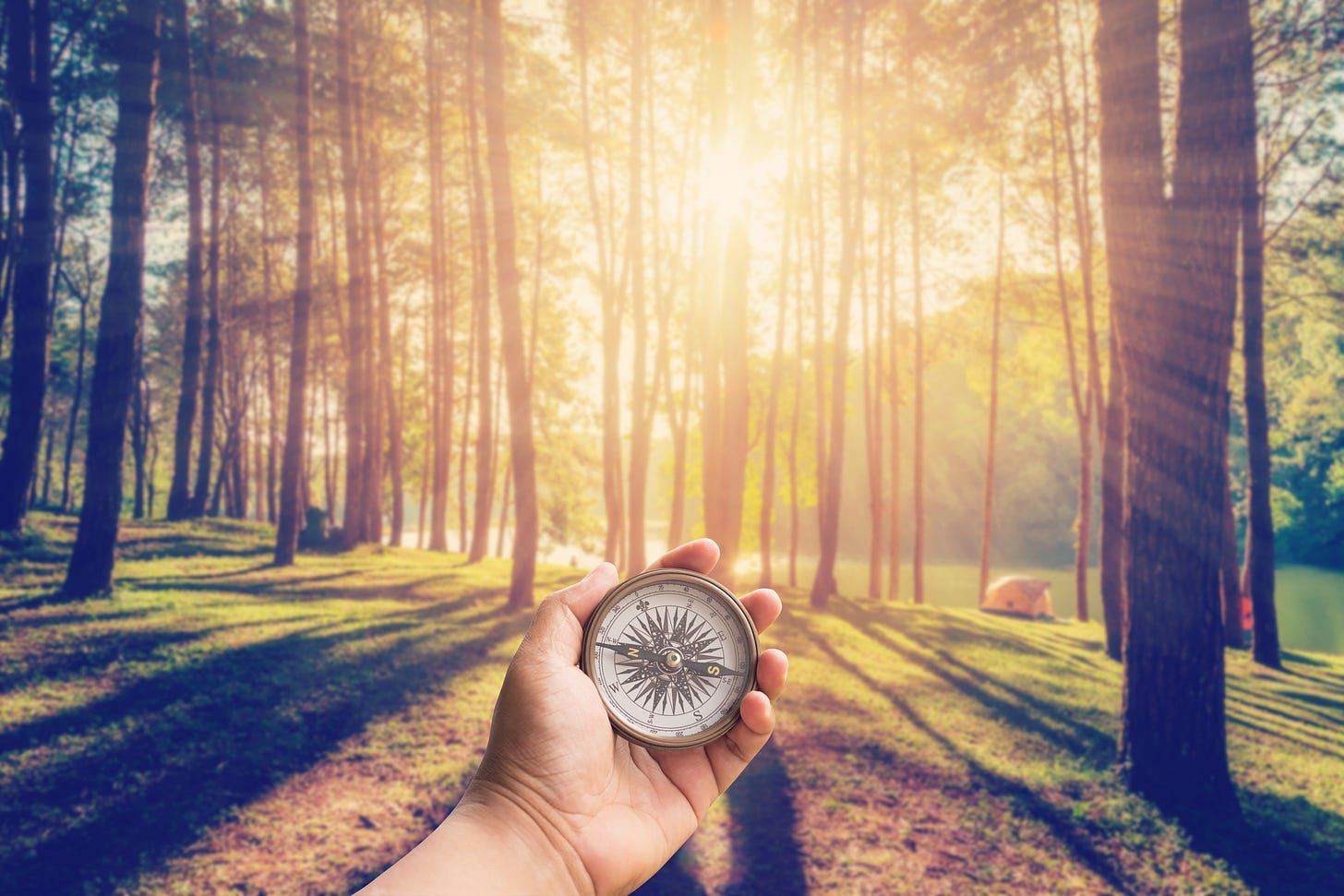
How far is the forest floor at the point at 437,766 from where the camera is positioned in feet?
15.0

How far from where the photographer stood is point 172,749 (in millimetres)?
5621

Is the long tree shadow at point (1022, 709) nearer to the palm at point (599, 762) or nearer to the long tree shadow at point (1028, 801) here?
the long tree shadow at point (1028, 801)

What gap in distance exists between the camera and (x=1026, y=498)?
2753 inches

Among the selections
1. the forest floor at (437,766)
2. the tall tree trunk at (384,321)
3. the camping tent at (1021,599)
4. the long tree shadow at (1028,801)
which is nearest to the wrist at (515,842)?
the forest floor at (437,766)

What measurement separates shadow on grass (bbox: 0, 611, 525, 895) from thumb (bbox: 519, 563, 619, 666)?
12.8 ft

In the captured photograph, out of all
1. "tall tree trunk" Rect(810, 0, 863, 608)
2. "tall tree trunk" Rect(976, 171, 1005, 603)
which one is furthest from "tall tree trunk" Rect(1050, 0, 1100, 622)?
"tall tree trunk" Rect(810, 0, 863, 608)

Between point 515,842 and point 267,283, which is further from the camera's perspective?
point 267,283

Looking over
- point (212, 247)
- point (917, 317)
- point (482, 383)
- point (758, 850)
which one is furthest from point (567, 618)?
point (212, 247)

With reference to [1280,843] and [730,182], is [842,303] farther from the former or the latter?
[1280,843]

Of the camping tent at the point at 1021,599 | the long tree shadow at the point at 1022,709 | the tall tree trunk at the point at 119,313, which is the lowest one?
the camping tent at the point at 1021,599

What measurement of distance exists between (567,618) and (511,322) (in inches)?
389

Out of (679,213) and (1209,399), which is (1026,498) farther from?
(1209,399)

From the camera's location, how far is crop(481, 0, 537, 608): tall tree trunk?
1144 cm

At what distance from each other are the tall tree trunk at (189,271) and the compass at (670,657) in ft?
66.7
